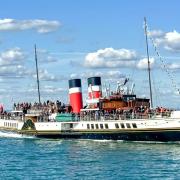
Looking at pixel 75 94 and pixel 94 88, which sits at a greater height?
pixel 94 88

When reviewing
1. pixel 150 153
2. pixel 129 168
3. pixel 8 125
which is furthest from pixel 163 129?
pixel 8 125

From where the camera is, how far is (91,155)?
55375 mm

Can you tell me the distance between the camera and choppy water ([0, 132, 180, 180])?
4372 cm

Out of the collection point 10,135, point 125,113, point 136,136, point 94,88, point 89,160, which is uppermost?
point 94,88

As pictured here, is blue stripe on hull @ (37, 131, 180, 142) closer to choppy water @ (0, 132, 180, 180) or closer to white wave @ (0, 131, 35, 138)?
choppy water @ (0, 132, 180, 180)

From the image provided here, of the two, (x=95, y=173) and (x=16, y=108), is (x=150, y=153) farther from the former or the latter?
(x=16, y=108)

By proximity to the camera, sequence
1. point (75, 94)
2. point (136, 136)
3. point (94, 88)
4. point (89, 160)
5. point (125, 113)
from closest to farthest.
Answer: point (89, 160) → point (136, 136) → point (125, 113) → point (94, 88) → point (75, 94)

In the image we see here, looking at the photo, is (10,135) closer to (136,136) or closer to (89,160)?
(136,136)

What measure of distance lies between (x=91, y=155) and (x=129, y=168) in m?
10.0

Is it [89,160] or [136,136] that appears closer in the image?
[89,160]

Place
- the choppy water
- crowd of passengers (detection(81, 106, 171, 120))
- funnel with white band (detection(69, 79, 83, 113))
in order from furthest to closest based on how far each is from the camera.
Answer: funnel with white band (detection(69, 79, 83, 113)) → crowd of passengers (detection(81, 106, 171, 120)) → the choppy water

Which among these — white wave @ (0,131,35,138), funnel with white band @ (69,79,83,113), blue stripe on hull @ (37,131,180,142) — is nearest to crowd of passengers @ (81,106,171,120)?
blue stripe on hull @ (37,131,180,142)

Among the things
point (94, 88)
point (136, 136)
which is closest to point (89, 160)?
point (136, 136)

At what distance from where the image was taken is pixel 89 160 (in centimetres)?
5162
